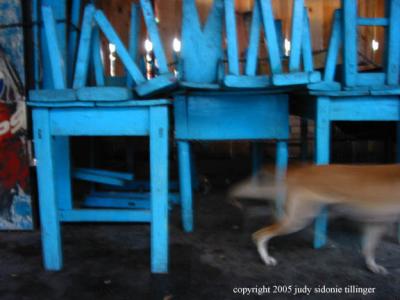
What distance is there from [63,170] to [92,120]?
106 centimetres

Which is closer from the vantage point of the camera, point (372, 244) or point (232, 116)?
point (372, 244)

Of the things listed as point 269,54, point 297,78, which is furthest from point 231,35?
point 297,78

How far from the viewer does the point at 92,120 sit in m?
2.24

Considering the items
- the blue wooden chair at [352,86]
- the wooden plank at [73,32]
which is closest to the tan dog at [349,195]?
the blue wooden chair at [352,86]

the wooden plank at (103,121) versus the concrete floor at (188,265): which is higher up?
the wooden plank at (103,121)

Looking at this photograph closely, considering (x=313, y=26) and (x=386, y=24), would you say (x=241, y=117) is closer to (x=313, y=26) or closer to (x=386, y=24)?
(x=386, y=24)

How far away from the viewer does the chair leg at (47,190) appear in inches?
88.7

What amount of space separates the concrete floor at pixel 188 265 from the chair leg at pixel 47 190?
→ 0.11 metres

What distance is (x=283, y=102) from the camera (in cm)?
279

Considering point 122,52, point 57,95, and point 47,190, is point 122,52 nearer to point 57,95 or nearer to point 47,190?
point 57,95

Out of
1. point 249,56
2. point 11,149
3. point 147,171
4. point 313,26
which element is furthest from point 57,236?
point 313,26

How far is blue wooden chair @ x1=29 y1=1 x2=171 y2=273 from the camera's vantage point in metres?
2.20

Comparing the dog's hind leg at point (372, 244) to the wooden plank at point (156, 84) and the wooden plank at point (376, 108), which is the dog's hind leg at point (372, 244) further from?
the wooden plank at point (156, 84)

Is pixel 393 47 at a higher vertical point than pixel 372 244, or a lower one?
higher
